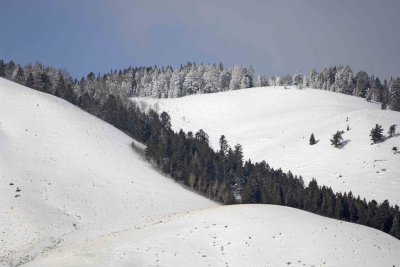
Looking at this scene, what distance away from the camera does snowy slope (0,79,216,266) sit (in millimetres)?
44188

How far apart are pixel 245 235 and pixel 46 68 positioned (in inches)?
6582

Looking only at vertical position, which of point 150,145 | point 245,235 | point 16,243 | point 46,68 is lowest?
point 16,243

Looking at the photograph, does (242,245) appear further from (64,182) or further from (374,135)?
(374,135)

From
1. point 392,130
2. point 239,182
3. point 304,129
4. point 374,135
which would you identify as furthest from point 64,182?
point 304,129

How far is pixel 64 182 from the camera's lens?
58.3 metres

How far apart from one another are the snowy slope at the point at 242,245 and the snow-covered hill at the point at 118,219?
8 centimetres

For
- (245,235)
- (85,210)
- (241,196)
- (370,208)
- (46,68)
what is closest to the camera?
(245,235)

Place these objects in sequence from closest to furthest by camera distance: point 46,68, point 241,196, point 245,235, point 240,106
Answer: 1. point 245,235
2. point 241,196
3. point 240,106
4. point 46,68

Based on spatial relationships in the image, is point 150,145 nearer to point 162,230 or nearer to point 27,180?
point 27,180

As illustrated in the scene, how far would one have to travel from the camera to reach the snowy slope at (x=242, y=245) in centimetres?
3200

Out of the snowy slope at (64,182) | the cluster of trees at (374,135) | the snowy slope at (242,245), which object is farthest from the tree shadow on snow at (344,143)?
the snowy slope at (242,245)

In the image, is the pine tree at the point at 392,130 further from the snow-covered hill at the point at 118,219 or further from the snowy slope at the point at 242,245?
the snowy slope at the point at 242,245

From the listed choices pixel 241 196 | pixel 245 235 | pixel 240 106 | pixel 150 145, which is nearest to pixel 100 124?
pixel 150 145

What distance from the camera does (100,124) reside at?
297 ft
